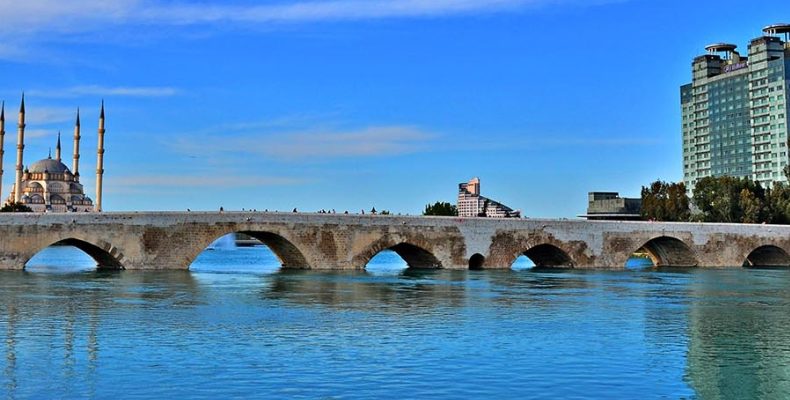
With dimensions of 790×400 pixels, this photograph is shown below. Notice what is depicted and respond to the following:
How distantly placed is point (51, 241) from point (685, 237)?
35.1 meters

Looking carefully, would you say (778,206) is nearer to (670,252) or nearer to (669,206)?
(669,206)

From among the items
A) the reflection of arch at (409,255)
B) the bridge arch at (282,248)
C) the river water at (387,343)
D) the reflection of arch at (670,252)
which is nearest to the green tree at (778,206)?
the reflection of arch at (670,252)

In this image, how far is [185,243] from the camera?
38312mm

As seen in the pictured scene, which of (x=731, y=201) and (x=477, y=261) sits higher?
(x=731, y=201)

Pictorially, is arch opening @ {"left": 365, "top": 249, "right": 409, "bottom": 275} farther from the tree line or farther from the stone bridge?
the tree line

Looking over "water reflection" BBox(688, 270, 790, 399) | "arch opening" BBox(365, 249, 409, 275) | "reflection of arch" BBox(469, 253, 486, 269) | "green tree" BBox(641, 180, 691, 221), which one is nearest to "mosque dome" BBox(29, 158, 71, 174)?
"arch opening" BBox(365, 249, 409, 275)

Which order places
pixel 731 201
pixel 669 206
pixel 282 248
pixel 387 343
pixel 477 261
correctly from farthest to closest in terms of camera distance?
pixel 669 206 < pixel 731 201 < pixel 477 261 < pixel 282 248 < pixel 387 343

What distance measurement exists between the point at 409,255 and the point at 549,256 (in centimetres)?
883

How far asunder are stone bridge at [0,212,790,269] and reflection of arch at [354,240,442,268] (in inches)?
2.3

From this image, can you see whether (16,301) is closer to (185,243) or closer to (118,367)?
(118,367)

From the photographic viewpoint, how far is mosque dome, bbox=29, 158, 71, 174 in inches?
4735

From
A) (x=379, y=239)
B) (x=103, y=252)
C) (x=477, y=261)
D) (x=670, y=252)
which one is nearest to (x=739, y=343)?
(x=379, y=239)

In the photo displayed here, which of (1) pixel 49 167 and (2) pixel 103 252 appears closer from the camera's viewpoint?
(2) pixel 103 252

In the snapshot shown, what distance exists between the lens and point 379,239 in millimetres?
41750
